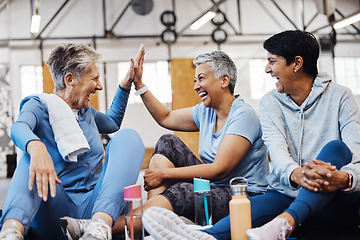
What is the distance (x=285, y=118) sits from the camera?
199 cm

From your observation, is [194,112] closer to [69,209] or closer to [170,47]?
[69,209]

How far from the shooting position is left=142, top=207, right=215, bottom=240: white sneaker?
136 cm

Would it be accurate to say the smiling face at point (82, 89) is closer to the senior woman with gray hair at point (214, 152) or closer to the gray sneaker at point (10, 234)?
the senior woman with gray hair at point (214, 152)

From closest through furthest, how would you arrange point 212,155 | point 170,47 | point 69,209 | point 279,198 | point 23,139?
point 23,139, point 69,209, point 279,198, point 212,155, point 170,47

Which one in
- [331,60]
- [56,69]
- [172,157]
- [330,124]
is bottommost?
[172,157]

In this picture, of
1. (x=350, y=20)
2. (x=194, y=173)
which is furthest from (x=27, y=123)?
(x=350, y=20)

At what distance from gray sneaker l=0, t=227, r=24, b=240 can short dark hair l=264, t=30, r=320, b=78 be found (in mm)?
1425

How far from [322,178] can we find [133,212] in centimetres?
76

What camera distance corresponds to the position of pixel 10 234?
1335 mm

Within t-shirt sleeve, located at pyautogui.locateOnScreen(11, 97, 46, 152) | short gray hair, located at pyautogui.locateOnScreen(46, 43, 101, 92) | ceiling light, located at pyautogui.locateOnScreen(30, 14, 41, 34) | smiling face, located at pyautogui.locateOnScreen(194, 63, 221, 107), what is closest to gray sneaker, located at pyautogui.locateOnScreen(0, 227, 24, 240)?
t-shirt sleeve, located at pyautogui.locateOnScreen(11, 97, 46, 152)

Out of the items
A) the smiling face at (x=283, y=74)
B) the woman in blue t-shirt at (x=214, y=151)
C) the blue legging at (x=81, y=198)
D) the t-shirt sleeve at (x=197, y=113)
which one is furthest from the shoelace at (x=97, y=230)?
the t-shirt sleeve at (x=197, y=113)

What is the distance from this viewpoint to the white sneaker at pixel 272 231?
4.60 ft

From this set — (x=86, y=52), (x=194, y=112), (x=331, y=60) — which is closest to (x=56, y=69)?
(x=86, y=52)

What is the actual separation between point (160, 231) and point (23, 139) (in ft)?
2.08
